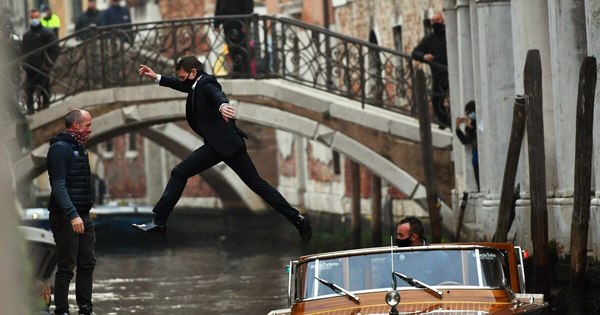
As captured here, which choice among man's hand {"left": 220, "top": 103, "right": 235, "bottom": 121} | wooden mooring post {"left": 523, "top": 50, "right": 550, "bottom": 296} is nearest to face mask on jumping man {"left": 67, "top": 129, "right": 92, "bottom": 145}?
man's hand {"left": 220, "top": 103, "right": 235, "bottom": 121}

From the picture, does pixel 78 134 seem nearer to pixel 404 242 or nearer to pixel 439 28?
pixel 404 242

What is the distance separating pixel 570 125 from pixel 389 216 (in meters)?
12.2

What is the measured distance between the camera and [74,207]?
8.41 m

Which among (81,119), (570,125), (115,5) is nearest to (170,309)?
(570,125)

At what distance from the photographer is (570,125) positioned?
40.6ft

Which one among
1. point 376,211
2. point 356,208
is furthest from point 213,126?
point 356,208

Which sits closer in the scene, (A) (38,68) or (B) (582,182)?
(B) (582,182)

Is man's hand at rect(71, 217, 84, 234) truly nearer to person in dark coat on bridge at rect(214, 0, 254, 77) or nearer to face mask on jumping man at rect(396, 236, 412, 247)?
face mask on jumping man at rect(396, 236, 412, 247)

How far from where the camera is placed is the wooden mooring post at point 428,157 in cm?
1675

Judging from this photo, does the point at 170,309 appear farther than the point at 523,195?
Yes

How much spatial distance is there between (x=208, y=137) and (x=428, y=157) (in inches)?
355

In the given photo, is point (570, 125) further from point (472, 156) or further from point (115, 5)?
point (115, 5)

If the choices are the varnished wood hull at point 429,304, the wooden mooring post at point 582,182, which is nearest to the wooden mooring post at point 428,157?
the wooden mooring post at point 582,182

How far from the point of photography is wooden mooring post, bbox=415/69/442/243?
16.8 meters
